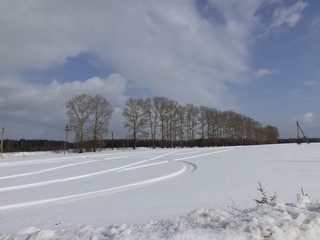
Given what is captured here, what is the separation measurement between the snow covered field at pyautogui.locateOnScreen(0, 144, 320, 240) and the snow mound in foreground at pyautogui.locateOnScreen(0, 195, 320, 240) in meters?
0.01

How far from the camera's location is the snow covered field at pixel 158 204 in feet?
16.4

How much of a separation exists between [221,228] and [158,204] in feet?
20.3

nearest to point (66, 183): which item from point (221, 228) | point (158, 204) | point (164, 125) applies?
point (158, 204)

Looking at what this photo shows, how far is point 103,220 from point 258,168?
10949 millimetres

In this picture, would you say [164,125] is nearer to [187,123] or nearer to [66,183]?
[187,123]

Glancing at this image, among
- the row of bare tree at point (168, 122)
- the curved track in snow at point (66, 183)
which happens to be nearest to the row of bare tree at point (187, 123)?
the row of bare tree at point (168, 122)

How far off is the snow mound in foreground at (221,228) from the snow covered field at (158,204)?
0.01 meters

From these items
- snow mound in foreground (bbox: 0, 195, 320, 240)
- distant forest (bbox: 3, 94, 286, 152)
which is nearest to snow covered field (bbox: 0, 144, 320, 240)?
snow mound in foreground (bbox: 0, 195, 320, 240)

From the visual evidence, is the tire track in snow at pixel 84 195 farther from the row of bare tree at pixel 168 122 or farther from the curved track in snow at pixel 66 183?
the row of bare tree at pixel 168 122

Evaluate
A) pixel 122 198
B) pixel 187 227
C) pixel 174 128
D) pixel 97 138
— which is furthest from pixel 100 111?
pixel 187 227

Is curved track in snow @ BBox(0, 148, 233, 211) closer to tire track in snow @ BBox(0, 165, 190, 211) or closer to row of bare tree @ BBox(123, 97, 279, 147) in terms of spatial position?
tire track in snow @ BBox(0, 165, 190, 211)

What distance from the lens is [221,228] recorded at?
4.93m

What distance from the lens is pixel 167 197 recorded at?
1216 cm

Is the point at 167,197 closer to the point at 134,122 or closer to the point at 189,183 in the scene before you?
the point at 189,183
